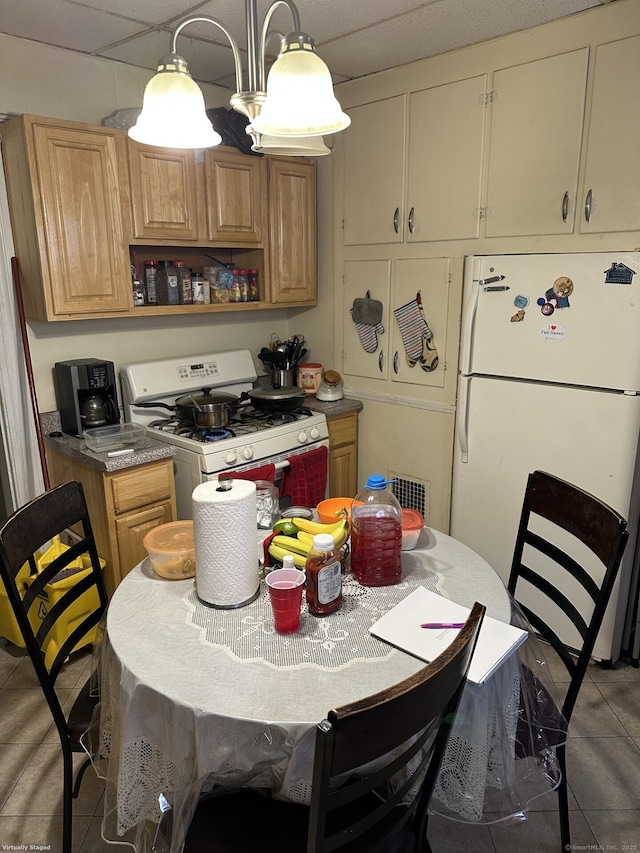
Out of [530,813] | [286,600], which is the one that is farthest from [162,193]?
[530,813]

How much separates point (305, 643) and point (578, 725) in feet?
4.71

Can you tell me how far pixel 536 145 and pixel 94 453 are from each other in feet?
7.29

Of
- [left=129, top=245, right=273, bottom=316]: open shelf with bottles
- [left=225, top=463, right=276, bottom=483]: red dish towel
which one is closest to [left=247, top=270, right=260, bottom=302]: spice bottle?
[left=129, top=245, right=273, bottom=316]: open shelf with bottles

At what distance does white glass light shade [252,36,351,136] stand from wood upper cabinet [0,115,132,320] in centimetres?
148

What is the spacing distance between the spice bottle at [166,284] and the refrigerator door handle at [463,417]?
1445mm

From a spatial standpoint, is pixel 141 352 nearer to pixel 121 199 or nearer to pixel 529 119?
pixel 121 199

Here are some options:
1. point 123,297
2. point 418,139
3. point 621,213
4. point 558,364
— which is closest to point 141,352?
point 123,297

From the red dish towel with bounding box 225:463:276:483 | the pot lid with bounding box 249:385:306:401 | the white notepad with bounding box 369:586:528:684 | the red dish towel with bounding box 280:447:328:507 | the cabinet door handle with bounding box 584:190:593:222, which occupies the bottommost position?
the red dish towel with bounding box 280:447:328:507

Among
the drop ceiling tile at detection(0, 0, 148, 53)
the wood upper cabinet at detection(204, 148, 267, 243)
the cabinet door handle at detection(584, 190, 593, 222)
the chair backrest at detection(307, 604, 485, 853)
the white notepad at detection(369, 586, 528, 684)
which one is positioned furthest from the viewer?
the wood upper cabinet at detection(204, 148, 267, 243)

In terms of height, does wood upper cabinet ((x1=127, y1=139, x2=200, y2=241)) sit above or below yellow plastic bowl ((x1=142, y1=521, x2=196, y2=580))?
above

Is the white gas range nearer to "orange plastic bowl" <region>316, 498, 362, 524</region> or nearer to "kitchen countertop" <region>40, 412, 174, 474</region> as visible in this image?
"kitchen countertop" <region>40, 412, 174, 474</region>

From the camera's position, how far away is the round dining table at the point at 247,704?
1.16m

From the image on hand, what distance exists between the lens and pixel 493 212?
8.71ft

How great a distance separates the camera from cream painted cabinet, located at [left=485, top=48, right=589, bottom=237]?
2.35 metres
